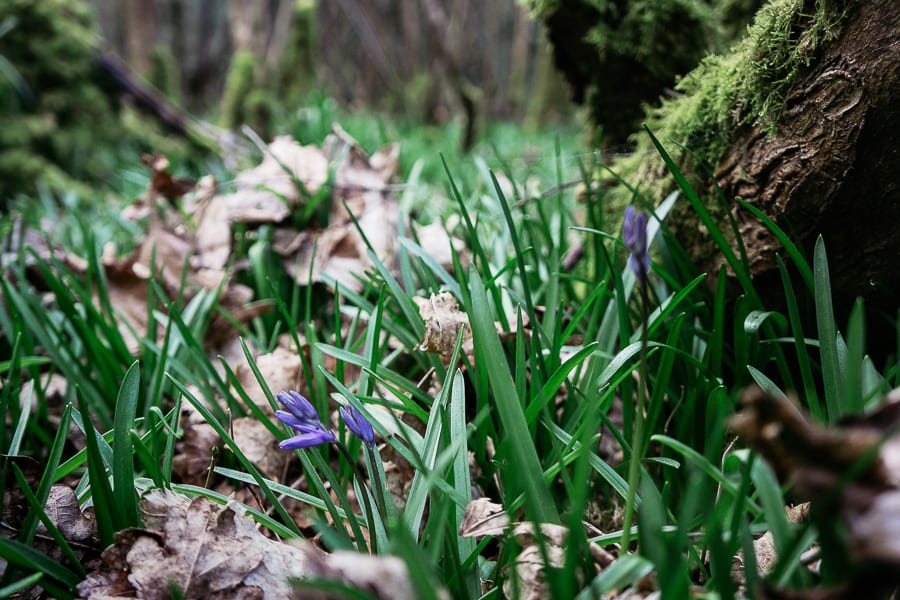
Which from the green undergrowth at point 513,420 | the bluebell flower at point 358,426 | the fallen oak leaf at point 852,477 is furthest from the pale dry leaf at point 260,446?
the fallen oak leaf at point 852,477

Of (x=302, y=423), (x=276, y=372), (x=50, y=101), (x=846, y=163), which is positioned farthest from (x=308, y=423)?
(x=50, y=101)

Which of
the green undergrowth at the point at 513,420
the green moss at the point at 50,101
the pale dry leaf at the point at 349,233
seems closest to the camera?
the green undergrowth at the point at 513,420

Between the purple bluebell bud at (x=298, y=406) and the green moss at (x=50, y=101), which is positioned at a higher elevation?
the green moss at (x=50, y=101)

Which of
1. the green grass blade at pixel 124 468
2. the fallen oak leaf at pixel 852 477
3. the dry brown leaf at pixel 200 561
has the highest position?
the fallen oak leaf at pixel 852 477

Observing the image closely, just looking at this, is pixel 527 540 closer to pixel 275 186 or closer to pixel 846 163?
pixel 846 163

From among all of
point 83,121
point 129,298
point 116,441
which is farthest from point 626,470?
point 83,121

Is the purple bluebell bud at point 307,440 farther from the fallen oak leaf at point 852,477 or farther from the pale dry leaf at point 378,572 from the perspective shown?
the fallen oak leaf at point 852,477

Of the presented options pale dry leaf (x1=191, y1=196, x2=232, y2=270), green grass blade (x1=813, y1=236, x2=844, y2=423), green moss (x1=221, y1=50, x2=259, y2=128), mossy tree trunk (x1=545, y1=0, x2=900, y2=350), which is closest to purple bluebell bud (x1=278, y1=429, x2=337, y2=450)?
green grass blade (x1=813, y1=236, x2=844, y2=423)
